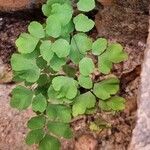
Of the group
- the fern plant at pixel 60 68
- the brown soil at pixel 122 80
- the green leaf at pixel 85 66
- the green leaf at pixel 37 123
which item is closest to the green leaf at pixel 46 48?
the fern plant at pixel 60 68

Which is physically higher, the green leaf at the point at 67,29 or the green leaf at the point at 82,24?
the green leaf at the point at 82,24

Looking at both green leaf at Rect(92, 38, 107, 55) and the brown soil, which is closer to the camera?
green leaf at Rect(92, 38, 107, 55)

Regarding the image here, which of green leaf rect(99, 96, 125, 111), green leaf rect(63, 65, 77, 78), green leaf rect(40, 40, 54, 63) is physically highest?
green leaf rect(40, 40, 54, 63)

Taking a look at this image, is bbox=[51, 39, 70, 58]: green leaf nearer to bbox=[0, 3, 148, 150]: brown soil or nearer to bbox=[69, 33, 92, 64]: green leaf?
bbox=[69, 33, 92, 64]: green leaf

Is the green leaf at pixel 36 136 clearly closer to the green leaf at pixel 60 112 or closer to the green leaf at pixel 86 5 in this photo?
the green leaf at pixel 60 112

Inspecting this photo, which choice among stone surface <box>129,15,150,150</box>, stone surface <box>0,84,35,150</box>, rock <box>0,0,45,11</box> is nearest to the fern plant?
stone surface <box>129,15,150,150</box>

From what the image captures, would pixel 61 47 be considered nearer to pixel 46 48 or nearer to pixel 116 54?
pixel 46 48
